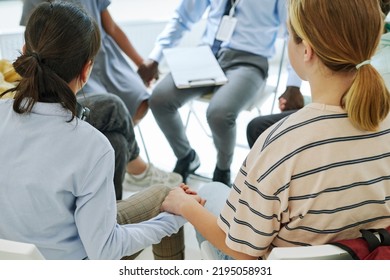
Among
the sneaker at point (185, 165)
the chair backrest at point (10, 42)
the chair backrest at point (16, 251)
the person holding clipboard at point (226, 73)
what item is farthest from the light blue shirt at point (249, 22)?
the chair backrest at point (16, 251)

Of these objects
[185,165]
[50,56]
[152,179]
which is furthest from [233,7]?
[50,56]

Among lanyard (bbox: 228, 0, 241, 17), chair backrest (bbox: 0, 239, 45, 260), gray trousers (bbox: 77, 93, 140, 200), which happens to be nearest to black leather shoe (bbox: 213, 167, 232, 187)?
gray trousers (bbox: 77, 93, 140, 200)

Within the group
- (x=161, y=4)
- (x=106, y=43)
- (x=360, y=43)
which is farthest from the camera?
(x=161, y=4)

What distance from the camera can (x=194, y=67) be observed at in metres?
2.29

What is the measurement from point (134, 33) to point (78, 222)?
1.99m

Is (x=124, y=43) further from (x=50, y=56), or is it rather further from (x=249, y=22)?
(x=50, y=56)

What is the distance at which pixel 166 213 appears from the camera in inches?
53.0

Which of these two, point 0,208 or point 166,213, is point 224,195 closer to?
point 166,213

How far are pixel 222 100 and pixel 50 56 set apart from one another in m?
1.17

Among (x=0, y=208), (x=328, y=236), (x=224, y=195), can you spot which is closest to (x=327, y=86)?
(x=328, y=236)

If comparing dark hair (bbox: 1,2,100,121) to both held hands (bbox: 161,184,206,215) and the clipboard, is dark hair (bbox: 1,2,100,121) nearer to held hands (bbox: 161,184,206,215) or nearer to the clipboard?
held hands (bbox: 161,184,206,215)

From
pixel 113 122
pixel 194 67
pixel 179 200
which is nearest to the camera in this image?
pixel 179 200

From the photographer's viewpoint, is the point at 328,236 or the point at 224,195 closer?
the point at 328,236

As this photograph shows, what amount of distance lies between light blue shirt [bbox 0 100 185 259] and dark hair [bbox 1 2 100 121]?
0.03 m
